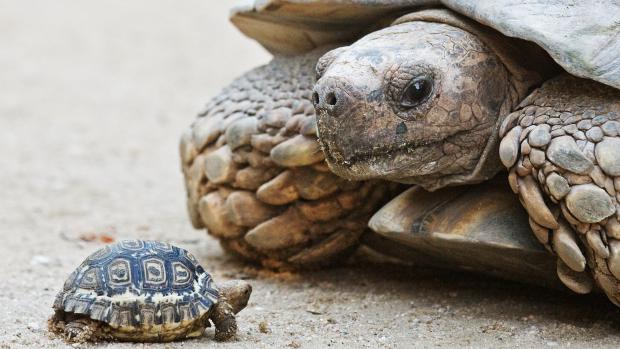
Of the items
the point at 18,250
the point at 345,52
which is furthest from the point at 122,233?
the point at 345,52

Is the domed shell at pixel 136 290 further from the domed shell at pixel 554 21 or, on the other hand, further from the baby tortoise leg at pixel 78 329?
the domed shell at pixel 554 21

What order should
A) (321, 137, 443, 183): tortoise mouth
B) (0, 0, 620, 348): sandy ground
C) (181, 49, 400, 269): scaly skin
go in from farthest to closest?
(181, 49, 400, 269): scaly skin, (0, 0, 620, 348): sandy ground, (321, 137, 443, 183): tortoise mouth

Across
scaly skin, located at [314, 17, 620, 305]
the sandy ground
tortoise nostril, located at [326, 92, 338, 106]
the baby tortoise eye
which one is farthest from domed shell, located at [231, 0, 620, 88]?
the sandy ground

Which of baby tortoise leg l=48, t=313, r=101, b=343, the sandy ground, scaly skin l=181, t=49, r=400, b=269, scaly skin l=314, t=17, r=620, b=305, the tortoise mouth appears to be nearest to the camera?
baby tortoise leg l=48, t=313, r=101, b=343

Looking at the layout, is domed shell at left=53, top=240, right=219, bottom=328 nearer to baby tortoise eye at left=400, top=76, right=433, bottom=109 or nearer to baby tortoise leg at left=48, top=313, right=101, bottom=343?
baby tortoise leg at left=48, top=313, right=101, bottom=343

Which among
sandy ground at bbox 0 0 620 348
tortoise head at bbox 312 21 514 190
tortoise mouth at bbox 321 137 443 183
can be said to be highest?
tortoise head at bbox 312 21 514 190

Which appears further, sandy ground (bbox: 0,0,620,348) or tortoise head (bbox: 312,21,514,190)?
sandy ground (bbox: 0,0,620,348)

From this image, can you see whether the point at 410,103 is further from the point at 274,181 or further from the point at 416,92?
the point at 274,181

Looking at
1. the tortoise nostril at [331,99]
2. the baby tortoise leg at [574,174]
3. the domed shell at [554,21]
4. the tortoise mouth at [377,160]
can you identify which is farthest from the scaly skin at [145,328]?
the domed shell at [554,21]
